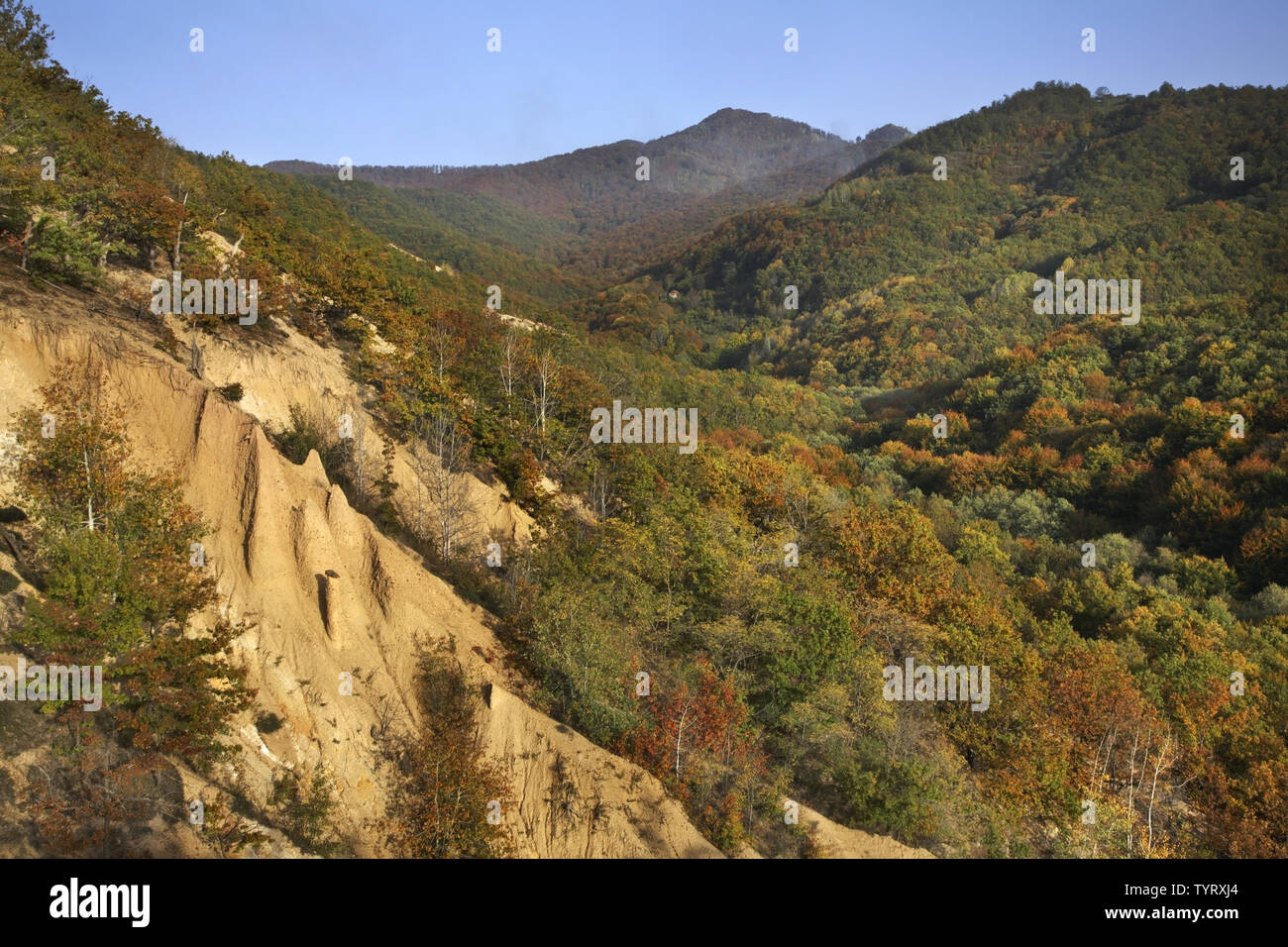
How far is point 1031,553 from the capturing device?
42469mm

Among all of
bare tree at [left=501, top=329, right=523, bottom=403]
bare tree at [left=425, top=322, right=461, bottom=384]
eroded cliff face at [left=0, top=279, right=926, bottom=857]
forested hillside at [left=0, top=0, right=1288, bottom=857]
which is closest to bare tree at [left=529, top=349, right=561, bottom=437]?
forested hillside at [left=0, top=0, right=1288, bottom=857]

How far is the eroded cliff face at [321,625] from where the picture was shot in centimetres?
1551

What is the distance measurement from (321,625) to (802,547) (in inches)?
802

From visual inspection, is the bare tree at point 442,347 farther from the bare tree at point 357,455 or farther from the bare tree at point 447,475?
the bare tree at point 357,455

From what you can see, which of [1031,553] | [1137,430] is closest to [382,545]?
[1031,553]

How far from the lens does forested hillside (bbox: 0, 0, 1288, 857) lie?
1881 centimetres

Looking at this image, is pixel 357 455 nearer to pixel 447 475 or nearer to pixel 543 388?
pixel 447 475

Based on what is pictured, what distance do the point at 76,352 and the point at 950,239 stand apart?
14597 cm

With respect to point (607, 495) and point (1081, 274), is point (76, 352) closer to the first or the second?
point (607, 495)

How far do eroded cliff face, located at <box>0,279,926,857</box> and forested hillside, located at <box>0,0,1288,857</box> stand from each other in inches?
37.0

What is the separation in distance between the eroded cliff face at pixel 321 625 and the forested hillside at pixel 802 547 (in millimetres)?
939

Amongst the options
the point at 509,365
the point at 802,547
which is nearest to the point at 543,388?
the point at 509,365

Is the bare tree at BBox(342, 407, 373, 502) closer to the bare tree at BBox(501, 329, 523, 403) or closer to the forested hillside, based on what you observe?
the forested hillside

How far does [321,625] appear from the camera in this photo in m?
16.8
